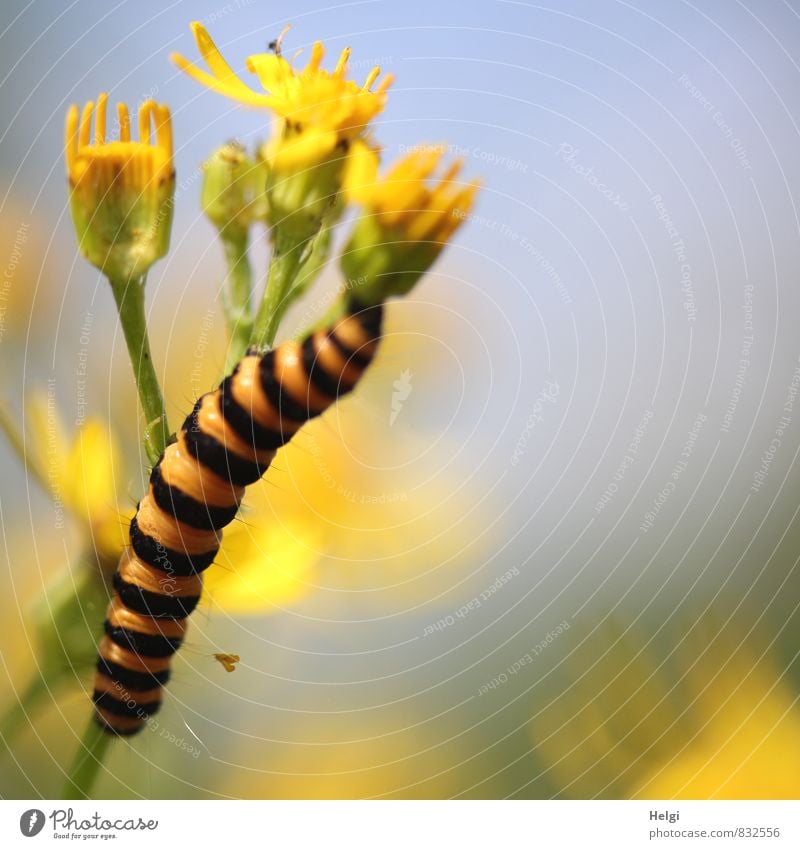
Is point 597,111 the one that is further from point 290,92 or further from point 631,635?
point 631,635

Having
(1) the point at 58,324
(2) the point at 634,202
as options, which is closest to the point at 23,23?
(1) the point at 58,324

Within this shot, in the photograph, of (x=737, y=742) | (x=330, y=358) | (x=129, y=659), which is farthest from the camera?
(x=737, y=742)

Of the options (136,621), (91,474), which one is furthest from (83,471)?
(136,621)

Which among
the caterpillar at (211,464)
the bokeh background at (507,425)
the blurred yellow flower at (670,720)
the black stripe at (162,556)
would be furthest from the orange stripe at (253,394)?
the blurred yellow flower at (670,720)

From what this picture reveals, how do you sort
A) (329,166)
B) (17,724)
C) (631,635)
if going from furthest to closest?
(631,635)
(17,724)
(329,166)

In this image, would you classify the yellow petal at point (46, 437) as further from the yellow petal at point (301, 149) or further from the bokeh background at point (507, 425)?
the yellow petal at point (301, 149)

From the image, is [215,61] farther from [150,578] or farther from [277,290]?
[150,578]
